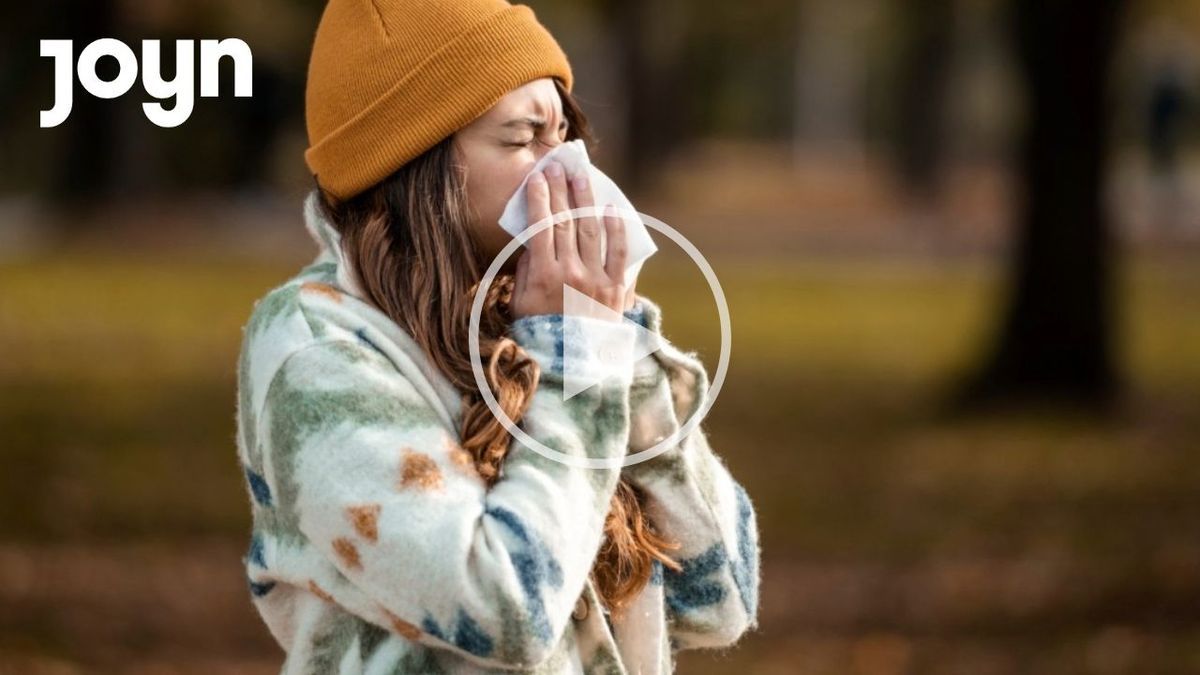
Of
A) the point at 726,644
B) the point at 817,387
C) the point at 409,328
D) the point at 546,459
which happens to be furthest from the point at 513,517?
the point at 817,387

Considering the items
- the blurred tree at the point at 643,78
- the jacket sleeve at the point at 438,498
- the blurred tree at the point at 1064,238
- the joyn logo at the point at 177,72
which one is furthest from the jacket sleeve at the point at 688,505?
the blurred tree at the point at 643,78

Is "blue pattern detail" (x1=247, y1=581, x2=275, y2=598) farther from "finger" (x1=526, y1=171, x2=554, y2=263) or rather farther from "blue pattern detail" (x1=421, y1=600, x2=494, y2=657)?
"finger" (x1=526, y1=171, x2=554, y2=263)

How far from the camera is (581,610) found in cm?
251

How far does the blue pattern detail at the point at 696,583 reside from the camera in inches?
103

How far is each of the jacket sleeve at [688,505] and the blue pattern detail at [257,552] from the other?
491 millimetres

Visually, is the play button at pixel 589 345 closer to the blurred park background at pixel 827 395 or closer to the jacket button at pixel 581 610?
the jacket button at pixel 581 610

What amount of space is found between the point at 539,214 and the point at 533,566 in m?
0.47

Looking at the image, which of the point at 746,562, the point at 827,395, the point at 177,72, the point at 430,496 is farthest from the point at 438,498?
the point at 827,395

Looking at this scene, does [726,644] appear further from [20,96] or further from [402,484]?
[20,96]

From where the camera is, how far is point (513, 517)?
2.27 m

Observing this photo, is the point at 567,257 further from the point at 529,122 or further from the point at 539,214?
the point at 529,122

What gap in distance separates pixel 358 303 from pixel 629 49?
3151cm

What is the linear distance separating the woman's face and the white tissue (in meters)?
0.04

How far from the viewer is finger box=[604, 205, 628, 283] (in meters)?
2.42
